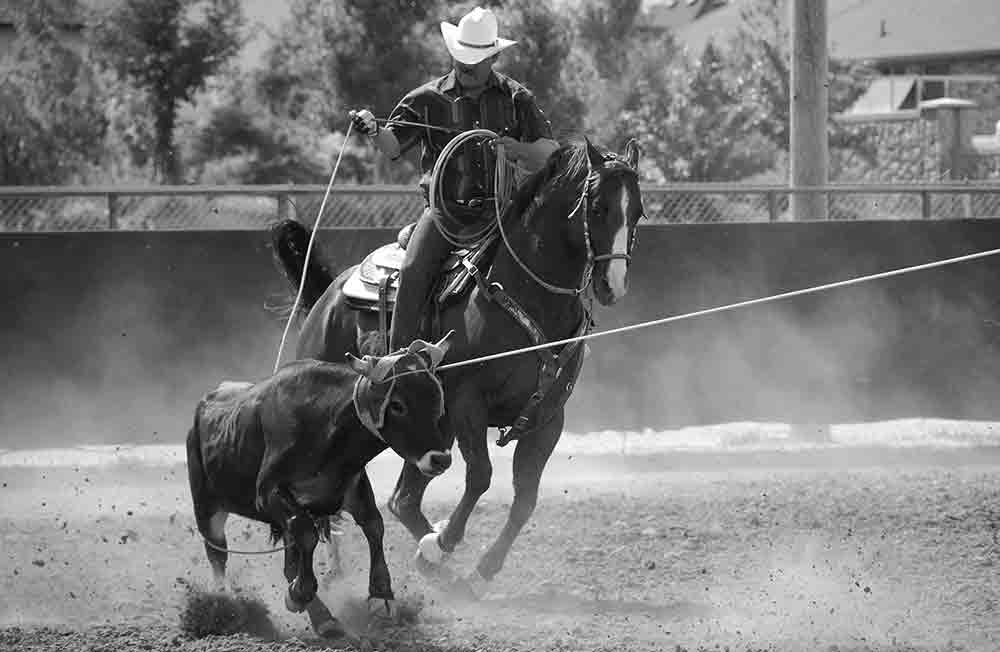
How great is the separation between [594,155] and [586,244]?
0.45 metres

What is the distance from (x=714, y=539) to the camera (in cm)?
872

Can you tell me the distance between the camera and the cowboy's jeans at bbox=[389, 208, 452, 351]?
25.3ft

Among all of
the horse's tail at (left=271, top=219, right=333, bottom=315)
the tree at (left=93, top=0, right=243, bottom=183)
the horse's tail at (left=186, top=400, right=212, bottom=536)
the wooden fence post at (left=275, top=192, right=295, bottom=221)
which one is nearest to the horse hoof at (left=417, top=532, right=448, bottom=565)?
the horse's tail at (left=186, top=400, right=212, bottom=536)

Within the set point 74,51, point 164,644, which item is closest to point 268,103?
point 74,51

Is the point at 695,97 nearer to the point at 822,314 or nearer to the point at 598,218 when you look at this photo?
the point at 822,314

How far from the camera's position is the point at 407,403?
617 centimetres

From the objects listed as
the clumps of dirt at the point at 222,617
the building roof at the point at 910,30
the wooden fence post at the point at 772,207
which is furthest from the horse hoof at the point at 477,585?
the building roof at the point at 910,30

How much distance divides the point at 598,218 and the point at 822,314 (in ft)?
18.7

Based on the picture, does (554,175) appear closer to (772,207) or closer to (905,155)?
(772,207)

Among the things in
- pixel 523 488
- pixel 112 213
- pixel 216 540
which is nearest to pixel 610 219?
pixel 523 488

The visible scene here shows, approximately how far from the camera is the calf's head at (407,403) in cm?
617

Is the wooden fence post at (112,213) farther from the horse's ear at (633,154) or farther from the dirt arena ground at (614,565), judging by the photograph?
the horse's ear at (633,154)

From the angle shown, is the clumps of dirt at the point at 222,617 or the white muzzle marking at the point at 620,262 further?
the white muzzle marking at the point at 620,262

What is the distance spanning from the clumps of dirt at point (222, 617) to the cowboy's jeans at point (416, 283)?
1631 mm
